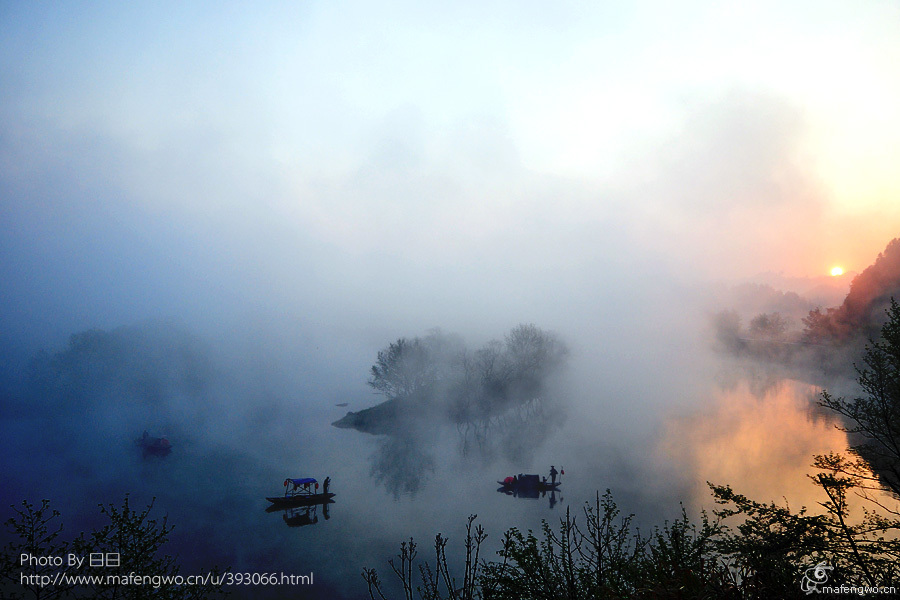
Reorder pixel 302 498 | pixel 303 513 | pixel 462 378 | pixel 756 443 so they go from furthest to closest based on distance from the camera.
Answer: pixel 462 378
pixel 756 443
pixel 302 498
pixel 303 513

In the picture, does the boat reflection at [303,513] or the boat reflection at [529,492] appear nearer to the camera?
the boat reflection at [303,513]

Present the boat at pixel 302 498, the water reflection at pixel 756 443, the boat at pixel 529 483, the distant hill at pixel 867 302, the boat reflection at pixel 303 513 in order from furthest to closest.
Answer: the distant hill at pixel 867 302 → the boat at pixel 302 498 → the boat at pixel 529 483 → the boat reflection at pixel 303 513 → the water reflection at pixel 756 443

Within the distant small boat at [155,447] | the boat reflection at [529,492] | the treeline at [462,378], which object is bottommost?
the boat reflection at [529,492]

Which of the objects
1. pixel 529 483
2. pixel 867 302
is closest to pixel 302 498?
pixel 529 483

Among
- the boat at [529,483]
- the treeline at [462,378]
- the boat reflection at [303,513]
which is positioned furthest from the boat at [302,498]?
the treeline at [462,378]

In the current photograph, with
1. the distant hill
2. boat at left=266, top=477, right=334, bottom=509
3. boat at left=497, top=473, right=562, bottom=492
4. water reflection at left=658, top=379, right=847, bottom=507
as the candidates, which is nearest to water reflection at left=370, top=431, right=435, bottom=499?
boat at left=266, top=477, right=334, bottom=509

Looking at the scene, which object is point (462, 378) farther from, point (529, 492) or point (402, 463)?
point (529, 492)

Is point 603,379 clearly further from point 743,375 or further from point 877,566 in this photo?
point 877,566

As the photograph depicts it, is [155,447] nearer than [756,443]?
No

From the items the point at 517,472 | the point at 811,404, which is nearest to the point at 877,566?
the point at 517,472

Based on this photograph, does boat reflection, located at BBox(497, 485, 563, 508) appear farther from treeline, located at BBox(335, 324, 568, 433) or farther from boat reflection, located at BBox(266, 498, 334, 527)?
treeline, located at BBox(335, 324, 568, 433)

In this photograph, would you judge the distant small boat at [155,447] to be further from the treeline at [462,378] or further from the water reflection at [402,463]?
the water reflection at [402,463]

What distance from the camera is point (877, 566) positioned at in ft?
26.9

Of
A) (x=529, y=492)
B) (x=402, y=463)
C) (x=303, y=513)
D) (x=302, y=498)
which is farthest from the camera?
(x=402, y=463)
